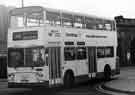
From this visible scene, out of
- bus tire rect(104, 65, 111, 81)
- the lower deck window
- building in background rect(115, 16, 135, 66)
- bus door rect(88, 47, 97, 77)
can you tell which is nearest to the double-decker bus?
bus door rect(88, 47, 97, 77)

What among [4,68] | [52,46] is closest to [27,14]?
[52,46]

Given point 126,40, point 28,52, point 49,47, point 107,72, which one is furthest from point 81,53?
point 126,40

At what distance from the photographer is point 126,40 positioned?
213ft

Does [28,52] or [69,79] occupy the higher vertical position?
[28,52]

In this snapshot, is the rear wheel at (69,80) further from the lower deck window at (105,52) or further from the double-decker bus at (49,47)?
the lower deck window at (105,52)

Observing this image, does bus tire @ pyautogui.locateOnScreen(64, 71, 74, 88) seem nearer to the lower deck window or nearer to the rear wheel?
the rear wheel

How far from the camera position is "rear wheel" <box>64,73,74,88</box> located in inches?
727

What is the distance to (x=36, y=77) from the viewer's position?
16422 millimetres

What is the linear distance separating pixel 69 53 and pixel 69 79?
147cm

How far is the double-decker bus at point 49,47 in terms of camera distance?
16.5m

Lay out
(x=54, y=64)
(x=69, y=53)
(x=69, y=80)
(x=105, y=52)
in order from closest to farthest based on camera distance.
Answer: (x=54, y=64)
(x=69, y=80)
(x=69, y=53)
(x=105, y=52)

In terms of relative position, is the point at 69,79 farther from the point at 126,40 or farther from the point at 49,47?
the point at 126,40

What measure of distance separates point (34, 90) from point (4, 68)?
13.4 meters

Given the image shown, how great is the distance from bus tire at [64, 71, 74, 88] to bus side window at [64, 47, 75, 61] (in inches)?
32.7
